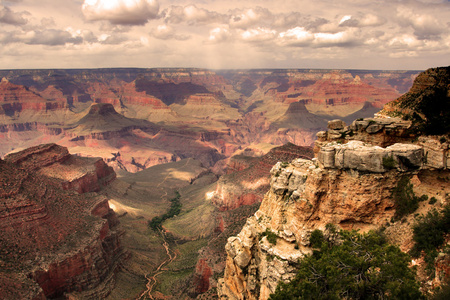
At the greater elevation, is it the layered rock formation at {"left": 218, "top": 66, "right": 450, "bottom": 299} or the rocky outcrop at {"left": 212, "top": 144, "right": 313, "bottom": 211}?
the layered rock formation at {"left": 218, "top": 66, "right": 450, "bottom": 299}

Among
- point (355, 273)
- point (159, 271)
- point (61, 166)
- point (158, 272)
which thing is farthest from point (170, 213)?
point (355, 273)

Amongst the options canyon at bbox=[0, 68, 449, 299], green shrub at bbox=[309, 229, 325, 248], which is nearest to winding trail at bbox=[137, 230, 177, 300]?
canyon at bbox=[0, 68, 449, 299]

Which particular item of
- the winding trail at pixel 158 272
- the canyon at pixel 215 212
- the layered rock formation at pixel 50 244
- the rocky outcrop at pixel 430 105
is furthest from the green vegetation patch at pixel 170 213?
the rocky outcrop at pixel 430 105

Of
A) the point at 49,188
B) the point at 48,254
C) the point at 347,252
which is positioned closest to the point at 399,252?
the point at 347,252

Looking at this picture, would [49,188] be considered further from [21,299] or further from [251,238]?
[251,238]

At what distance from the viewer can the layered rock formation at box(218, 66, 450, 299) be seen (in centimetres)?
2075

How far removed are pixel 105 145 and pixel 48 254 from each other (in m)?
138

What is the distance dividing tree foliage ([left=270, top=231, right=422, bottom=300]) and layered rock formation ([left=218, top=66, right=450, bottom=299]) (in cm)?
140

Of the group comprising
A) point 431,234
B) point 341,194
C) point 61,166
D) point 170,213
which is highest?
point 341,194

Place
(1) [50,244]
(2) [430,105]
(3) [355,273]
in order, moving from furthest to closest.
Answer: (1) [50,244], (2) [430,105], (3) [355,273]

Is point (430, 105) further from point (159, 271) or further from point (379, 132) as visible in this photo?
point (159, 271)

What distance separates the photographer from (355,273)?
18047mm

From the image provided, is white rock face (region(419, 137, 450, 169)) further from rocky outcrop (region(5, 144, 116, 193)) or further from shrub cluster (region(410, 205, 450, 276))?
rocky outcrop (region(5, 144, 116, 193))

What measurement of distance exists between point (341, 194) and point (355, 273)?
551 centimetres
